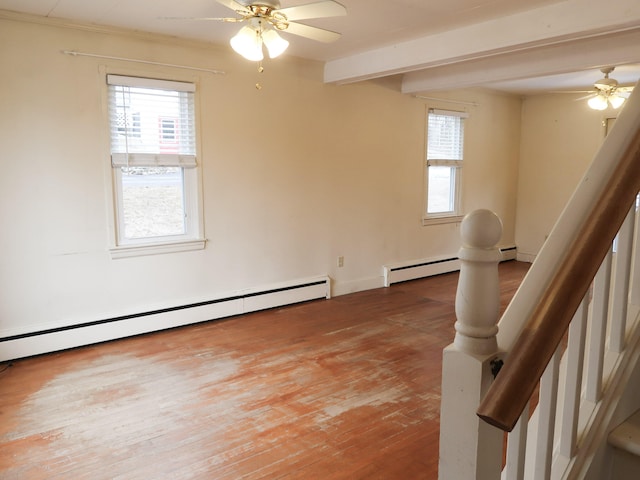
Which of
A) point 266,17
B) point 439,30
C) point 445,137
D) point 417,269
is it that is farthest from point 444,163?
point 266,17

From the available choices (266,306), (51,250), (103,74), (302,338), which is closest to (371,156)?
(266,306)

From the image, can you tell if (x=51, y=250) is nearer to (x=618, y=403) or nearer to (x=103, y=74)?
(x=103, y=74)

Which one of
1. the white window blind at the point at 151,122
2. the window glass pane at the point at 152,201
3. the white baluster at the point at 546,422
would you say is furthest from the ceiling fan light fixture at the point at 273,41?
the white baluster at the point at 546,422

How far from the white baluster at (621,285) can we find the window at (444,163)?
536 cm

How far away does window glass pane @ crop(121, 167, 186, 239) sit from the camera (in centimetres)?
418

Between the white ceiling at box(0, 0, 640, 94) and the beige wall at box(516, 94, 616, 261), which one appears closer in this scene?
the white ceiling at box(0, 0, 640, 94)

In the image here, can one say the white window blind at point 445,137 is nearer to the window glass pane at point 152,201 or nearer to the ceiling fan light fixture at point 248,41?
the window glass pane at point 152,201

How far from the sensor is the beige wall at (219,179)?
3674 millimetres

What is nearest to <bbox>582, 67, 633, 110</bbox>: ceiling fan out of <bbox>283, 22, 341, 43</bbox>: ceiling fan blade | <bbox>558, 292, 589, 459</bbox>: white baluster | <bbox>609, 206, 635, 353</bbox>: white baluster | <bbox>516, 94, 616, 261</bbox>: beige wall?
<bbox>516, 94, 616, 261</bbox>: beige wall

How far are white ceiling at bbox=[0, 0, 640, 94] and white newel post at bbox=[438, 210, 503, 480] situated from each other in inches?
95.6

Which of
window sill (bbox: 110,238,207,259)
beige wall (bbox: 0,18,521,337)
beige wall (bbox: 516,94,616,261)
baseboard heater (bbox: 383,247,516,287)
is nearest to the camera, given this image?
beige wall (bbox: 0,18,521,337)

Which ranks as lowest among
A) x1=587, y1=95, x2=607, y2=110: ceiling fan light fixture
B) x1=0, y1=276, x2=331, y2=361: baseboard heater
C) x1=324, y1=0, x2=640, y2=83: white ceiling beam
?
x1=0, y1=276, x2=331, y2=361: baseboard heater

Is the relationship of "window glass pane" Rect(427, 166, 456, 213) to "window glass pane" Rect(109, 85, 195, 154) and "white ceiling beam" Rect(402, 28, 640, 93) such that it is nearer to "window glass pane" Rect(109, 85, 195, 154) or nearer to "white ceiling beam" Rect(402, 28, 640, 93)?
"white ceiling beam" Rect(402, 28, 640, 93)

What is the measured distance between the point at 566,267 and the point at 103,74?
3979mm
